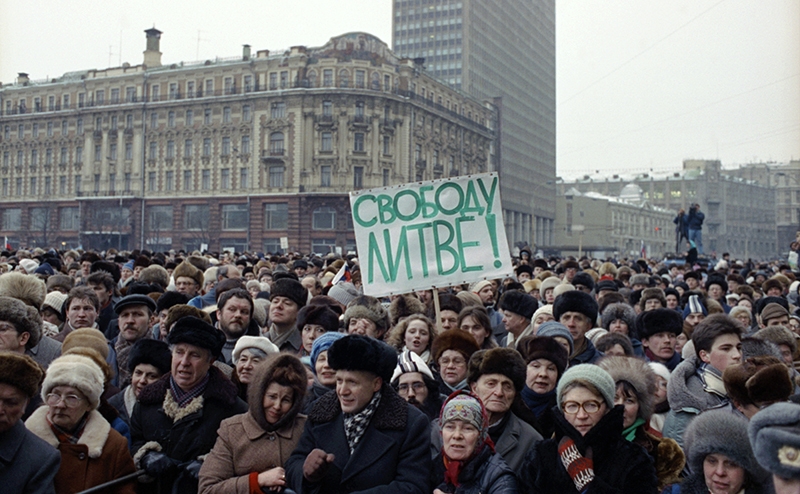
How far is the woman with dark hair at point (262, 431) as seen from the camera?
Answer: 428 cm

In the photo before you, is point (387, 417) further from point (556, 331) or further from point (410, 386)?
point (556, 331)

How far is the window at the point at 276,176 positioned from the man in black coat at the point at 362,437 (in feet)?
188

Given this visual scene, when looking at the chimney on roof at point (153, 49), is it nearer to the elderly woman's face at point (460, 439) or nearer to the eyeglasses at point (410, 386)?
the eyeglasses at point (410, 386)

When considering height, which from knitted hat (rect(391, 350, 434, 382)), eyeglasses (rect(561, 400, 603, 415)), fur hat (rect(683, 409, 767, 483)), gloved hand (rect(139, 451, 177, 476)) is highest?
knitted hat (rect(391, 350, 434, 382))

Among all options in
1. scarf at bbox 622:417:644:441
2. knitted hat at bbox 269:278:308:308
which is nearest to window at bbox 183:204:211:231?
knitted hat at bbox 269:278:308:308

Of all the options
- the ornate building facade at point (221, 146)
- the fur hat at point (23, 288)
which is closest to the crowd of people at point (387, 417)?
the fur hat at point (23, 288)

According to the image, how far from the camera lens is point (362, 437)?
416 centimetres

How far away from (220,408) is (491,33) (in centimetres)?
10756

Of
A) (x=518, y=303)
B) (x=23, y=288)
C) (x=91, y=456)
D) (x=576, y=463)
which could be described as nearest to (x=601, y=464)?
(x=576, y=463)

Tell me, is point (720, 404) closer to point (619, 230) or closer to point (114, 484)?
point (114, 484)

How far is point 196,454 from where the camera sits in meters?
4.62

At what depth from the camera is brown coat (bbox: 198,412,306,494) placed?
→ 425cm

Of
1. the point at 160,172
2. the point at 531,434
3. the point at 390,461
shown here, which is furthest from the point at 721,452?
the point at 160,172

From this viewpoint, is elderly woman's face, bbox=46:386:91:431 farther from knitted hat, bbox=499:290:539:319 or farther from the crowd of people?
knitted hat, bbox=499:290:539:319
